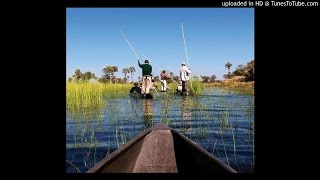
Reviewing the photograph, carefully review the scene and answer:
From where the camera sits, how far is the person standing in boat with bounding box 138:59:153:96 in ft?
49.0

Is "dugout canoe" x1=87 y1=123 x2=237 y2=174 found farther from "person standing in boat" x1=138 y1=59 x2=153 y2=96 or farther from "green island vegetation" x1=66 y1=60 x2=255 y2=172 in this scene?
"person standing in boat" x1=138 y1=59 x2=153 y2=96

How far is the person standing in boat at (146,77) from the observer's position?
14938mm

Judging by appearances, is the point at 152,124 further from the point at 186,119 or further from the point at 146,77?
the point at 146,77

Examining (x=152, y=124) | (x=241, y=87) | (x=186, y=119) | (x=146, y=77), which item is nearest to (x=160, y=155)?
(x=152, y=124)

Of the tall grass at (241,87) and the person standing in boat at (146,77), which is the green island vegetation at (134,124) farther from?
the tall grass at (241,87)

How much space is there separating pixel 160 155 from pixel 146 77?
34.2 feet

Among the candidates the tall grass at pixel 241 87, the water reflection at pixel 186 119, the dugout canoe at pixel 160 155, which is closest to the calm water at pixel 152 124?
the water reflection at pixel 186 119

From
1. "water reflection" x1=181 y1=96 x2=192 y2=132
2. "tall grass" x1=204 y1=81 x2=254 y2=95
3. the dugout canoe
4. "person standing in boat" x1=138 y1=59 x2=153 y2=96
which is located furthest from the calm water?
"tall grass" x1=204 y1=81 x2=254 y2=95

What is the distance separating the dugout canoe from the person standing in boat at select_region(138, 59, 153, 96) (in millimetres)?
10059
